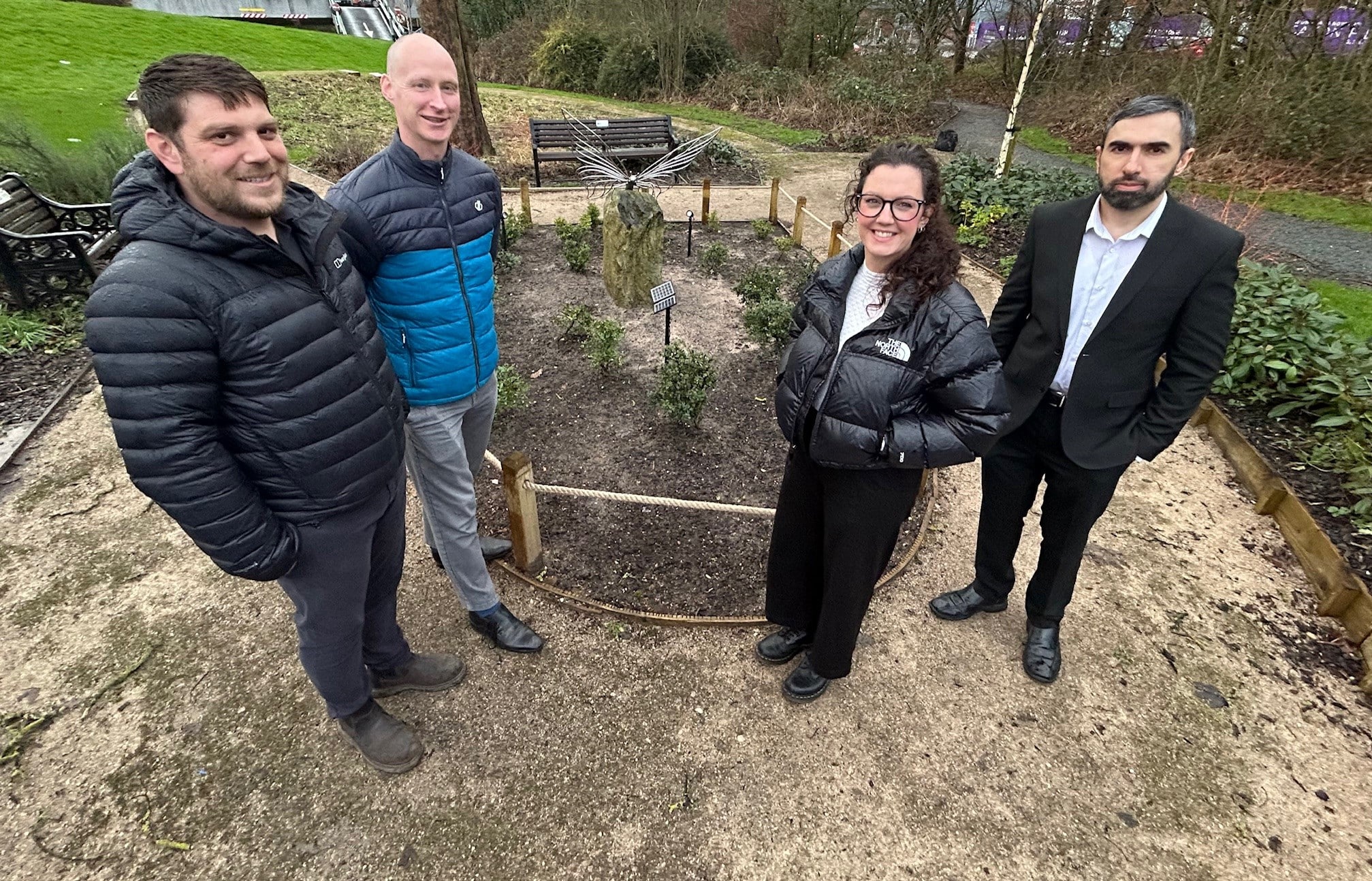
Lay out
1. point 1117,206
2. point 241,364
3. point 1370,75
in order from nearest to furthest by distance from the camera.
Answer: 1. point 241,364
2. point 1117,206
3. point 1370,75

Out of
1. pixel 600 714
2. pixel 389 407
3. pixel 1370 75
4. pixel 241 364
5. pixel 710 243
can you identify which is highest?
pixel 1370 75

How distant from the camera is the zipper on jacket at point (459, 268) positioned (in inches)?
101

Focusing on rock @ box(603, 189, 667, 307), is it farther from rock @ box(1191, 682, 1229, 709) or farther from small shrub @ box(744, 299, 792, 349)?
rock @ box(1191, 682, 1229, 709)

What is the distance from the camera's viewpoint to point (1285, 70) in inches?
Result: 461

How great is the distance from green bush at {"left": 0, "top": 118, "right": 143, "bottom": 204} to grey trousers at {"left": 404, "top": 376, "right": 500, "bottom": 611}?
6.96 meters

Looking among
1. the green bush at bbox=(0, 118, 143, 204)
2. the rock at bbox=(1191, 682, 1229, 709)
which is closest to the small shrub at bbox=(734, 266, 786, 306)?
the rock at bbox=(1191, 682, 1229, 709)

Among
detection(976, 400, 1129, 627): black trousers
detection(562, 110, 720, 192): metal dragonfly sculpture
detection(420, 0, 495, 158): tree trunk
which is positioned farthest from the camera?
detection(420, 0, 495, 158): tree trunk

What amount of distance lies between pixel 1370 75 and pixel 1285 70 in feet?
4.01

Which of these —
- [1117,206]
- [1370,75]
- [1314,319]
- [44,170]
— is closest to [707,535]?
[1117,206]

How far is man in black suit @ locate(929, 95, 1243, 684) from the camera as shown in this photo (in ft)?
7.51

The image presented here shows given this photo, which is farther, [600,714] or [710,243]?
[710,243]

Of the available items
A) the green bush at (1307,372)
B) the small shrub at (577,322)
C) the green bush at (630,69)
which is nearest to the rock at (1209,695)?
the green bush at (1307,372)

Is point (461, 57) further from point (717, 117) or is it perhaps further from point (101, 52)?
point (101, 52)

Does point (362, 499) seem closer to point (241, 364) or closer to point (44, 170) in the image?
point (241, 364)
